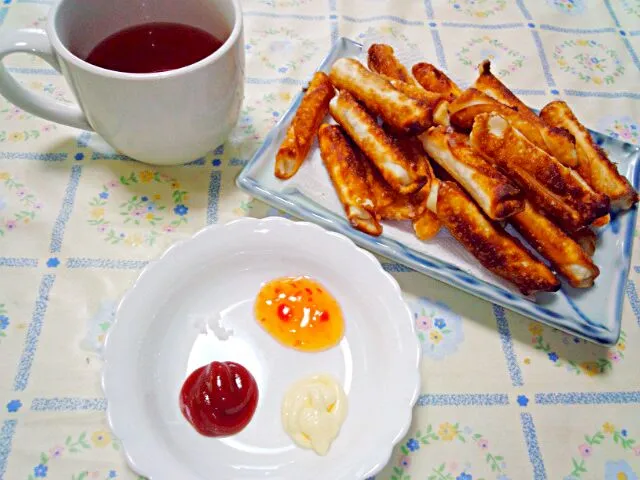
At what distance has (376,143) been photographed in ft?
3.20

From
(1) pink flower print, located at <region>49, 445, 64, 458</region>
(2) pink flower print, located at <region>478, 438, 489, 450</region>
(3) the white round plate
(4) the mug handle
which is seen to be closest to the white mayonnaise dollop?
(3) the white round plate

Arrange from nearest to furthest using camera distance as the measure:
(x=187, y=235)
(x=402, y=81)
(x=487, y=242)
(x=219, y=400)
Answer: (x=219, y=400) < (x=487, y=242) < (x=187, y=235) < (x=402, y=81)

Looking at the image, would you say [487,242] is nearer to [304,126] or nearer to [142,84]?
[304,126]

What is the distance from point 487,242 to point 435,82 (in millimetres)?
393

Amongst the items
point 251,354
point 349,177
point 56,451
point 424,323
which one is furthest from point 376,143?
point 56,451

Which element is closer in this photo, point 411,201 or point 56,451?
point 56,451

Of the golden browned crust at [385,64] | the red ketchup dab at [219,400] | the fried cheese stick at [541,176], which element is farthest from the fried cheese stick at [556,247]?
the red ketchup dab at [219,400]

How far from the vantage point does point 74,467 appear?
30.1 inches

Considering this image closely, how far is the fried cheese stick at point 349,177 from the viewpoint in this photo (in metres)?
0.92

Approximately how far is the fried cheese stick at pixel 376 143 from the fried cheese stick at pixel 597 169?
1.05 feet

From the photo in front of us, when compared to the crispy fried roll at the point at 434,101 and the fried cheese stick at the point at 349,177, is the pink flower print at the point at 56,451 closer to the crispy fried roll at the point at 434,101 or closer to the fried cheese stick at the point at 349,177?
the fried cheese stick at the point at 349,177

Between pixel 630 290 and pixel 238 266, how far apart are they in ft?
2.39

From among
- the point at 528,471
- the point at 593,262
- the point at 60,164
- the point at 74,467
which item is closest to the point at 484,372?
the point at 528,471

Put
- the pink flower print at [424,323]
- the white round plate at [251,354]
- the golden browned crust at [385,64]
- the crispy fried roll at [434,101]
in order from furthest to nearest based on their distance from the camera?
the golden browned crust at [385,64], the crispy fried roll at [434,101], the pink flower print at [424,323], the white round plate at [251,354]
